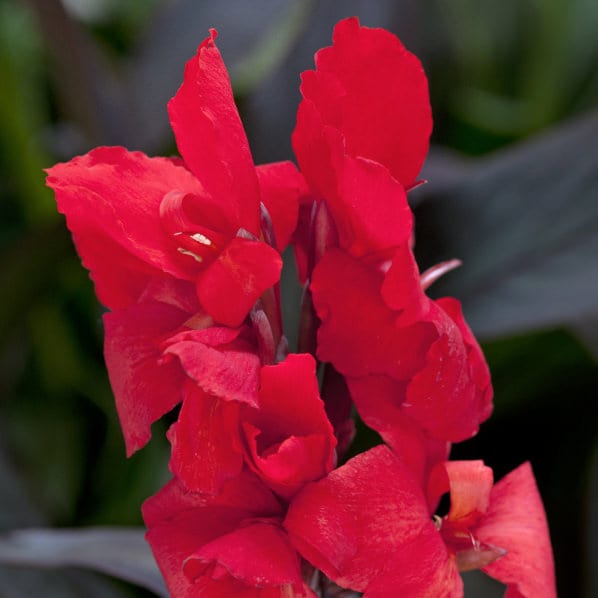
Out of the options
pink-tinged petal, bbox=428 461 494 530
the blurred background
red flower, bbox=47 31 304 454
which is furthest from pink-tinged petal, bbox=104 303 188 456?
the blurred background

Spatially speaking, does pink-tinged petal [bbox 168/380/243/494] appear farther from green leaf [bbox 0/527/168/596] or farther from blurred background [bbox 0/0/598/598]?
blurred background [bbox 0/0/598/598]

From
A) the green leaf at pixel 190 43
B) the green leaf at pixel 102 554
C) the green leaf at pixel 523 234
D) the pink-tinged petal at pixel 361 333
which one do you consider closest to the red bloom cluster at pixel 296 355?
the pink-tinged petal at pixel 361 333

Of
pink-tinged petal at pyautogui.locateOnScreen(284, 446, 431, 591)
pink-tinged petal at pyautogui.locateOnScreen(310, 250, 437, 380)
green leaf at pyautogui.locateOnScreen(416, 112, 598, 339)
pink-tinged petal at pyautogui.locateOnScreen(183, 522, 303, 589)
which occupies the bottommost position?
green leaf at pyautogui.locateOnScreen(416, 112, 598, 339)

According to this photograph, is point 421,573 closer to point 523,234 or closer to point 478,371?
point 478,371

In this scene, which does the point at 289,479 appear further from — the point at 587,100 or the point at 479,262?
the point at 587,100

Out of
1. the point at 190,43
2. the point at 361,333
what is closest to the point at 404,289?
the point at 361,333

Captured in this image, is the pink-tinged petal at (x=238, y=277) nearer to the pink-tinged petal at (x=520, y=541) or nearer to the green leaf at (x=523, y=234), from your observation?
the pink-tinged petal at (x=520, y=541)
